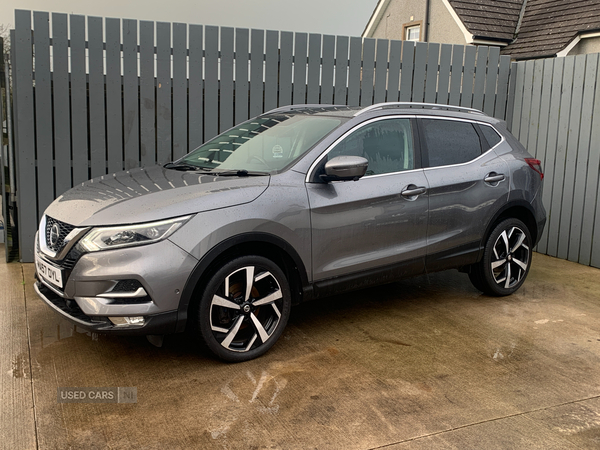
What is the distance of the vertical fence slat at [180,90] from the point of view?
22.3 feet

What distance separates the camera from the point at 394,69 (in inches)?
305

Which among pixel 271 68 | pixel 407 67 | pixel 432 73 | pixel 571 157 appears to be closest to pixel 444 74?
pixel 432 73

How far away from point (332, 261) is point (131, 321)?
1.54 meters

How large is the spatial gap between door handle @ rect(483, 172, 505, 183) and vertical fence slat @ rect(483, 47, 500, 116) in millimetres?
3162

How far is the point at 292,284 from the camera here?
4316mm

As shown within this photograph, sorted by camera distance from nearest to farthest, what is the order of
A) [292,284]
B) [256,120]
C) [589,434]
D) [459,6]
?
[589,434] → [292,284] → [256,120] → [459,6]

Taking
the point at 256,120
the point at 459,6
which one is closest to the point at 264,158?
the point at 256,120

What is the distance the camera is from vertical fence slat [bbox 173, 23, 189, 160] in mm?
6797

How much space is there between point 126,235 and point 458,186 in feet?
9.50

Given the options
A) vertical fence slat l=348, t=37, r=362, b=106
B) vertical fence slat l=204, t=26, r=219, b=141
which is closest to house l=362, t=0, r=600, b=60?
vertical fence slat l=348, t=37, r=362, b=106

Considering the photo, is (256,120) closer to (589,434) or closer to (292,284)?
(292,284)

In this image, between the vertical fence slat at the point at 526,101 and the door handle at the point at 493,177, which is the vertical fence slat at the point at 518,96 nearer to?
the vertical fence slat at the point at 526,101

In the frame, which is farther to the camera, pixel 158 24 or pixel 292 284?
pixel 158 24

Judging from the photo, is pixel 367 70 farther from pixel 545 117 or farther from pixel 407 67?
pixel 545 117
